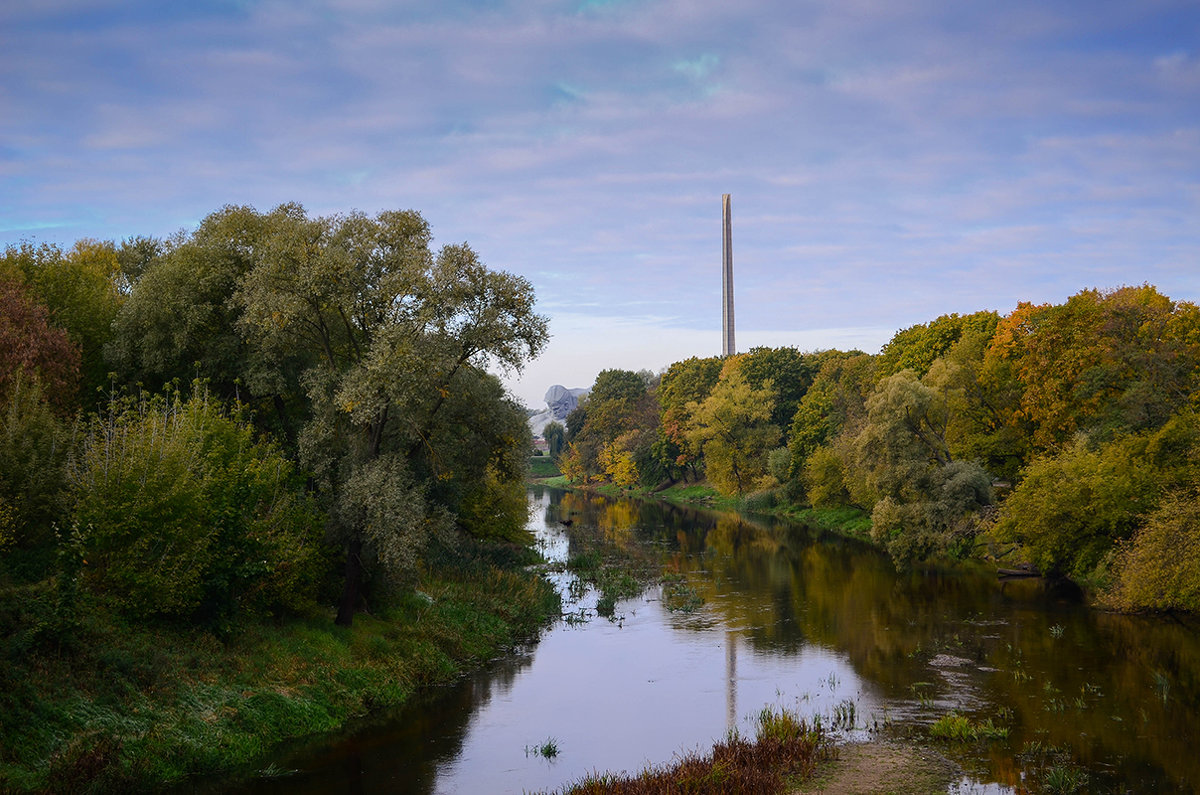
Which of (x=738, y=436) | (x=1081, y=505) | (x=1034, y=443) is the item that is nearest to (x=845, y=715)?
(x=1081, y=505)

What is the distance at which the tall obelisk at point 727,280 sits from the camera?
450 ft

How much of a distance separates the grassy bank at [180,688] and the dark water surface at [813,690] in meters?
1.18

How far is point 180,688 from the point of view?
21.2 metres

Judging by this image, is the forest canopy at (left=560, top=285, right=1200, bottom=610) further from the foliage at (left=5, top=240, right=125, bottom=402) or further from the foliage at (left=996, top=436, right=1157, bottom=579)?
the foliage at (left=5, top=240, right=125, bottom=402)

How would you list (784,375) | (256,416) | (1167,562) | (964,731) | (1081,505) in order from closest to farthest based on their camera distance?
(964,731)
(1167,562)
(256,416)
(1081,505)
(784,375)

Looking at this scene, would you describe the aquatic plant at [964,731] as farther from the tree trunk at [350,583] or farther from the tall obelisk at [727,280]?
the tall obelisk at [727,280]

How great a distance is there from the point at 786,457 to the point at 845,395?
8615 mm

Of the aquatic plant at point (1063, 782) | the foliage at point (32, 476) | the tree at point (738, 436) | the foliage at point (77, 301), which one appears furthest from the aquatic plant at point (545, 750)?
the tree at point (738, 436)

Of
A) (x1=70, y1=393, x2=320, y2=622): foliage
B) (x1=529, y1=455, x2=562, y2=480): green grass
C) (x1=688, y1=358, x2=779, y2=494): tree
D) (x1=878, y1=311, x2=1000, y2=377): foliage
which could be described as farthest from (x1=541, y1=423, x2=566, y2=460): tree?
(x1=70, y1=393, x2=320, y2=622): foliage

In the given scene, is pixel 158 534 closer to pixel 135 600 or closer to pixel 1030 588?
pixel 135 600

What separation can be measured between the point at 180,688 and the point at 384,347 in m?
10.7

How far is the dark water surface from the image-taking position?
2102 cm

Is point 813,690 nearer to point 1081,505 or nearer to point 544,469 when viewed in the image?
point 1081,505

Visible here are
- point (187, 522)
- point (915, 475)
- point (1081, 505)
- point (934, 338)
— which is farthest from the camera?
point (934, 338)
